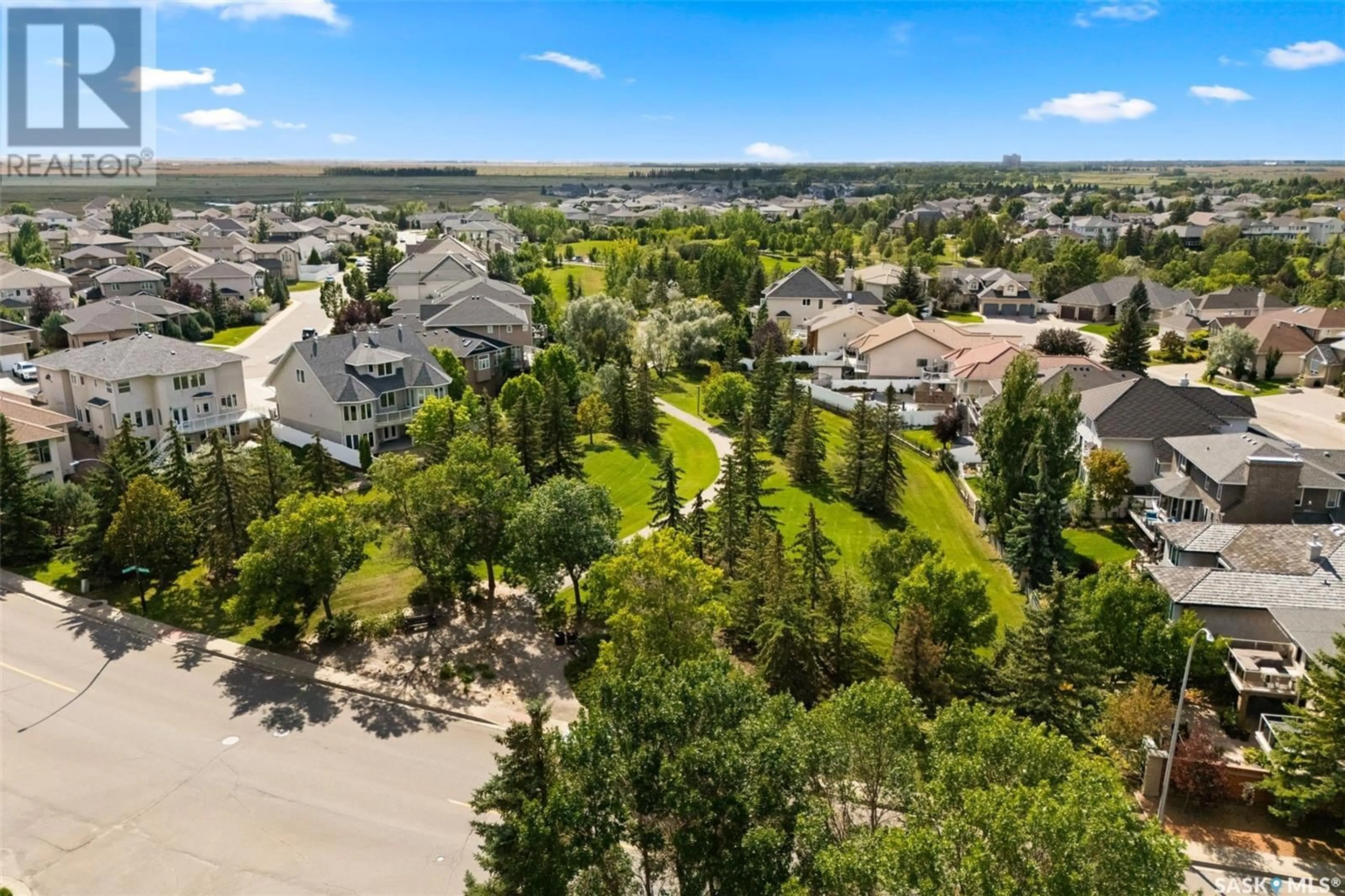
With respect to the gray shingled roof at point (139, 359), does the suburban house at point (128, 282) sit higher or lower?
higher

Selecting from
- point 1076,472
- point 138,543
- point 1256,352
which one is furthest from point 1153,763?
point 1256,352

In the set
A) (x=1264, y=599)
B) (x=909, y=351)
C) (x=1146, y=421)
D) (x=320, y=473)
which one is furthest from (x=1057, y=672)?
(x=909, y=351)

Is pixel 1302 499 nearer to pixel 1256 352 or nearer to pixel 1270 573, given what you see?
pixel 1270 573

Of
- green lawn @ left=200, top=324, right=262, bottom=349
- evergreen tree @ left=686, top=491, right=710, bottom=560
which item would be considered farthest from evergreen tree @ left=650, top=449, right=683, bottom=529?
green lawn @ left=200, top=324, right=262, bottom=349

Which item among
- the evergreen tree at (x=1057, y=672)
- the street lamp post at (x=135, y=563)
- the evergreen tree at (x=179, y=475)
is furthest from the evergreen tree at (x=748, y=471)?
the street lamp post at (x=135, y=563)

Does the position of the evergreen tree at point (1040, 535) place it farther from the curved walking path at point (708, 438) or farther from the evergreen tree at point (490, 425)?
the evergreen tree at point (490, 425)

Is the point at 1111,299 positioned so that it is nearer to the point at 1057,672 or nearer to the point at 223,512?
the point at 1057,672

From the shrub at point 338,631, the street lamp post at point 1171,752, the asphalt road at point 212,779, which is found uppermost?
the street lamp post at point 1171,752
